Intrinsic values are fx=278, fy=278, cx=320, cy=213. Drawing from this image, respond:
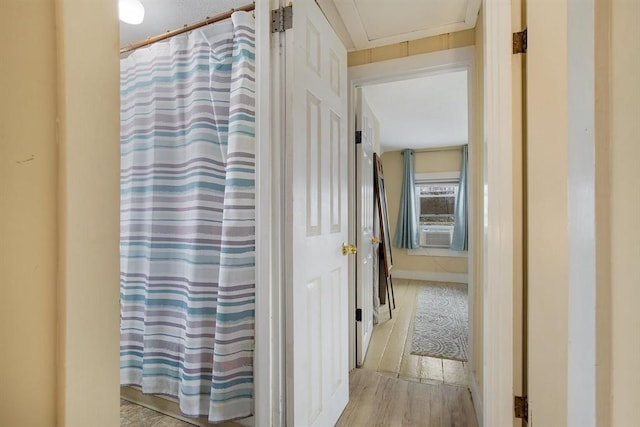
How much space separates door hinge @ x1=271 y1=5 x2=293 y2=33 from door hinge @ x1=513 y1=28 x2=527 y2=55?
93 centimetres

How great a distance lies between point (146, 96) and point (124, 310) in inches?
48.9

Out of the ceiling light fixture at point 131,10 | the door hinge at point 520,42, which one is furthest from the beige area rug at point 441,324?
the ceiling light fixture at point 131,10

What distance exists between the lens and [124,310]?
5.31ft

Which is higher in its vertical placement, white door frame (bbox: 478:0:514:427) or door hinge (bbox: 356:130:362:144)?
door hinge (bbox: 356:130:362:144)

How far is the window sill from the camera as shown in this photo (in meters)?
4.96

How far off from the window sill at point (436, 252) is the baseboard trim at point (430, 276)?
13.1 inches

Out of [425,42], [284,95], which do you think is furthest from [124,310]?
[425,42]

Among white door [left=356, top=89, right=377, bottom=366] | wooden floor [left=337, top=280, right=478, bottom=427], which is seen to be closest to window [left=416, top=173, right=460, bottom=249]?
wooden floor [left=337, top=280, right=478, bottom=427]

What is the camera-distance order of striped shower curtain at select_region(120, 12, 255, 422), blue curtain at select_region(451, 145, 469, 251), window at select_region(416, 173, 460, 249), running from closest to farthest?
1. striped shower curtain at select_region(120, 12, 255, 422)
2. blue curtain at select_region(451, 145, 469, 251)
3. window at select_region(416, 173, 460, 249)

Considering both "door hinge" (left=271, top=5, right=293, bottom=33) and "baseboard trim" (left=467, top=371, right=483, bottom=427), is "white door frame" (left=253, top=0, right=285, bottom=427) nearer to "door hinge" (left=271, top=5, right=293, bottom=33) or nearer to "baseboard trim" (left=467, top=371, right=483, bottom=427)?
"door hinge" (left=271, top=5, right=293, bottom=33)

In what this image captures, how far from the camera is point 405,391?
6.13 feet
